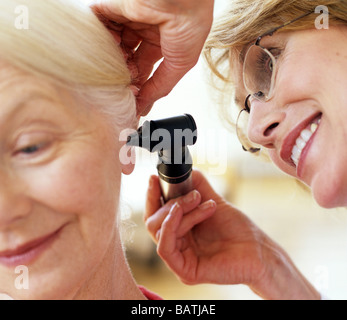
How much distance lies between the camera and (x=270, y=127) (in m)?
1.31

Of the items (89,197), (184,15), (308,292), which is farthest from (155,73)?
A: (308,292)

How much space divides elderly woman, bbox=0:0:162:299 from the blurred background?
169cm

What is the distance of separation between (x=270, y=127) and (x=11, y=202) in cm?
73

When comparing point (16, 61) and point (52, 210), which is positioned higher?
point (16, 61)

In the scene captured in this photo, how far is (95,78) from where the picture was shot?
0.98 meters

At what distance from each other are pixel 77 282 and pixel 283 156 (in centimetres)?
66

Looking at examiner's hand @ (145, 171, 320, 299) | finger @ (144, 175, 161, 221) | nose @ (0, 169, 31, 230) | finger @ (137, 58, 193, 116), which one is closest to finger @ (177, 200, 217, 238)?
examiner's hand @ (145, 171, 320, 299)

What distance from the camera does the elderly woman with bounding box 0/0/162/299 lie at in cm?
89

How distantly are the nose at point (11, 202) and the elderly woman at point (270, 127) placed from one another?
46cm

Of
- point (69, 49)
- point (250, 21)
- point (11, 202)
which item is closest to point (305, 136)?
point (250, 21)

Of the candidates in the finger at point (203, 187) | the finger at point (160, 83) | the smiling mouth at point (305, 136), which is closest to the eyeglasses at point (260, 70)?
the smiling mouth at point (305, 136)

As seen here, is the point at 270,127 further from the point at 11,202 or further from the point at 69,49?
the point at 11,202
